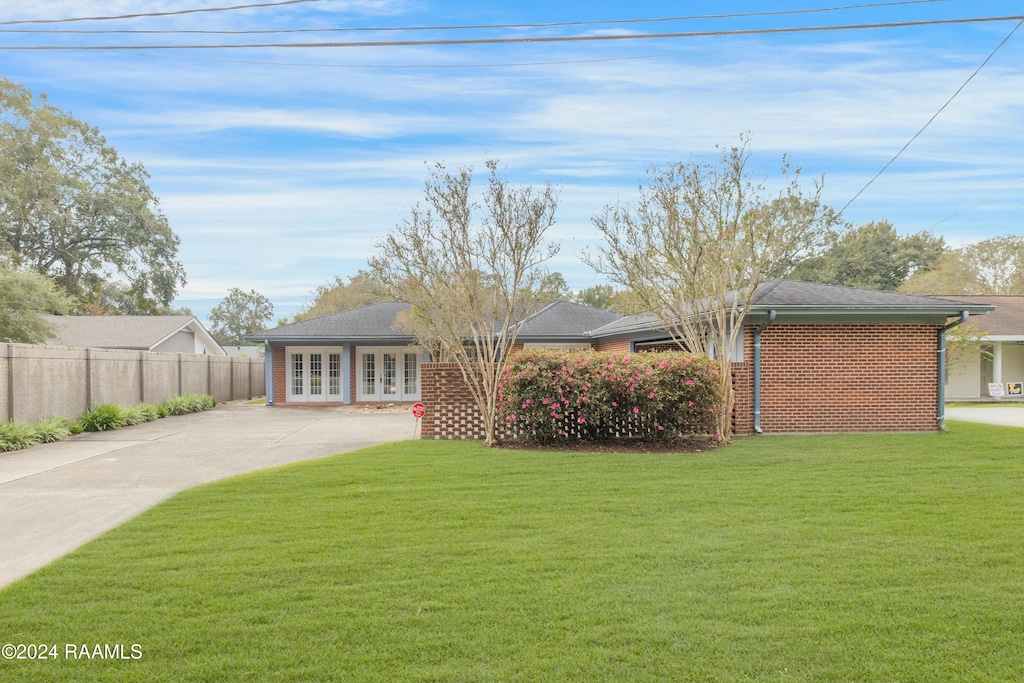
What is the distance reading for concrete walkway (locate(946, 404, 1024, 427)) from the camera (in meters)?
15.6

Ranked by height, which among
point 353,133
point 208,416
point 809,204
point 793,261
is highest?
point 353,133

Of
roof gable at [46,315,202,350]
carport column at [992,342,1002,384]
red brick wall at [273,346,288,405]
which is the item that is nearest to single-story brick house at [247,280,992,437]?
carport column at [992,342,1002,384]

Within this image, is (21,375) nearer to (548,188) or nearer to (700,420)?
(548,188)

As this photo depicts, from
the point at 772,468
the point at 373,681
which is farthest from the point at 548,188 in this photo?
the point at 373,681

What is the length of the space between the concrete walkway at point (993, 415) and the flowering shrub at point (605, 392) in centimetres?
783

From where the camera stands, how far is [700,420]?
1188 centimetres

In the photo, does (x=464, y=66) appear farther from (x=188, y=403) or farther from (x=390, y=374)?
(x=390, y=374)

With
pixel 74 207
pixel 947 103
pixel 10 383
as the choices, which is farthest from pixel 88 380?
pixel 74 207

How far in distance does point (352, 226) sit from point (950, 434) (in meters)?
15.5

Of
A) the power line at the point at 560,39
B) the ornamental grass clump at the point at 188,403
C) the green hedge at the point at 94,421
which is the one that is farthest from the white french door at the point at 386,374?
the power line at the point at 560,39

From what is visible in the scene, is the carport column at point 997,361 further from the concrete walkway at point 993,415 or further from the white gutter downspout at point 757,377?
the white gutter downspout at point 757,377

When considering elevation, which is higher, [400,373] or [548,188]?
[548,188]

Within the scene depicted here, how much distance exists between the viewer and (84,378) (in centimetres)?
1628

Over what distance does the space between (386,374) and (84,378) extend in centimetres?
1107
